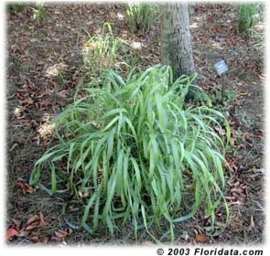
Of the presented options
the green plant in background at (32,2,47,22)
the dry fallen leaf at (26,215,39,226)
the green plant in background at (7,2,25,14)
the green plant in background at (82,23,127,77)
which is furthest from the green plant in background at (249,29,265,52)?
the dry fallen leaf at (26,215,39,226)

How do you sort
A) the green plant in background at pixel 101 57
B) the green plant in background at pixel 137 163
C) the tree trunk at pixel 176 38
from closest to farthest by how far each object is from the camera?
1. the green plant in background at pixel 137 163
2. the tree trunk at pixel 176 38
3. the green plant in background at pixel 101 57

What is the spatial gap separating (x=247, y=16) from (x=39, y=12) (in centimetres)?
159

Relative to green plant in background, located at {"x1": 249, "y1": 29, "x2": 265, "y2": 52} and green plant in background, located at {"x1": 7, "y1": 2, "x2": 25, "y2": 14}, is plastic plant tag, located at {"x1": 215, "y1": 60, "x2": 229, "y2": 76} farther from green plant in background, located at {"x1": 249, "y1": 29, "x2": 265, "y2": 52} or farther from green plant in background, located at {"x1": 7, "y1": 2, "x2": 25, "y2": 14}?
green plant in background, located at {"x1": 7, "y1": 2, "x2": 25, "y2": 14}

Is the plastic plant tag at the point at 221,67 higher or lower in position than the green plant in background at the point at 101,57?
lower

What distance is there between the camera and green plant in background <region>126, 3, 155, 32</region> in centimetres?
321

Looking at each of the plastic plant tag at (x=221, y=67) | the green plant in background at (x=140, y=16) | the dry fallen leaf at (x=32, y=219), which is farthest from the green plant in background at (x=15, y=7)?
the dry fallen leaf at (x=32, y=219)

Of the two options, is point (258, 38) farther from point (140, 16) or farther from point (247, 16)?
point (140, 16)

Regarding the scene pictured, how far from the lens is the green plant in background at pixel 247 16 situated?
132 inches

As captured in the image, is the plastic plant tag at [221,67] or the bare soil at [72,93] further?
the plastic plant tag at [221,67]

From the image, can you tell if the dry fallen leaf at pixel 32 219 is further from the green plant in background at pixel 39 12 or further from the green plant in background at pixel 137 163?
the green plant in background at pixel 39 12

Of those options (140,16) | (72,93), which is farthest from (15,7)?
(72,93)

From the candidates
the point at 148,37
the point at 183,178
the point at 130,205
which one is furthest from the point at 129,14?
the point at 130,205

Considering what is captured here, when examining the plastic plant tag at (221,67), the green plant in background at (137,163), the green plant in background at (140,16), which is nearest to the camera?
the green plant in background at (137,163)

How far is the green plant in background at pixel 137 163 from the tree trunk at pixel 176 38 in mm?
564
